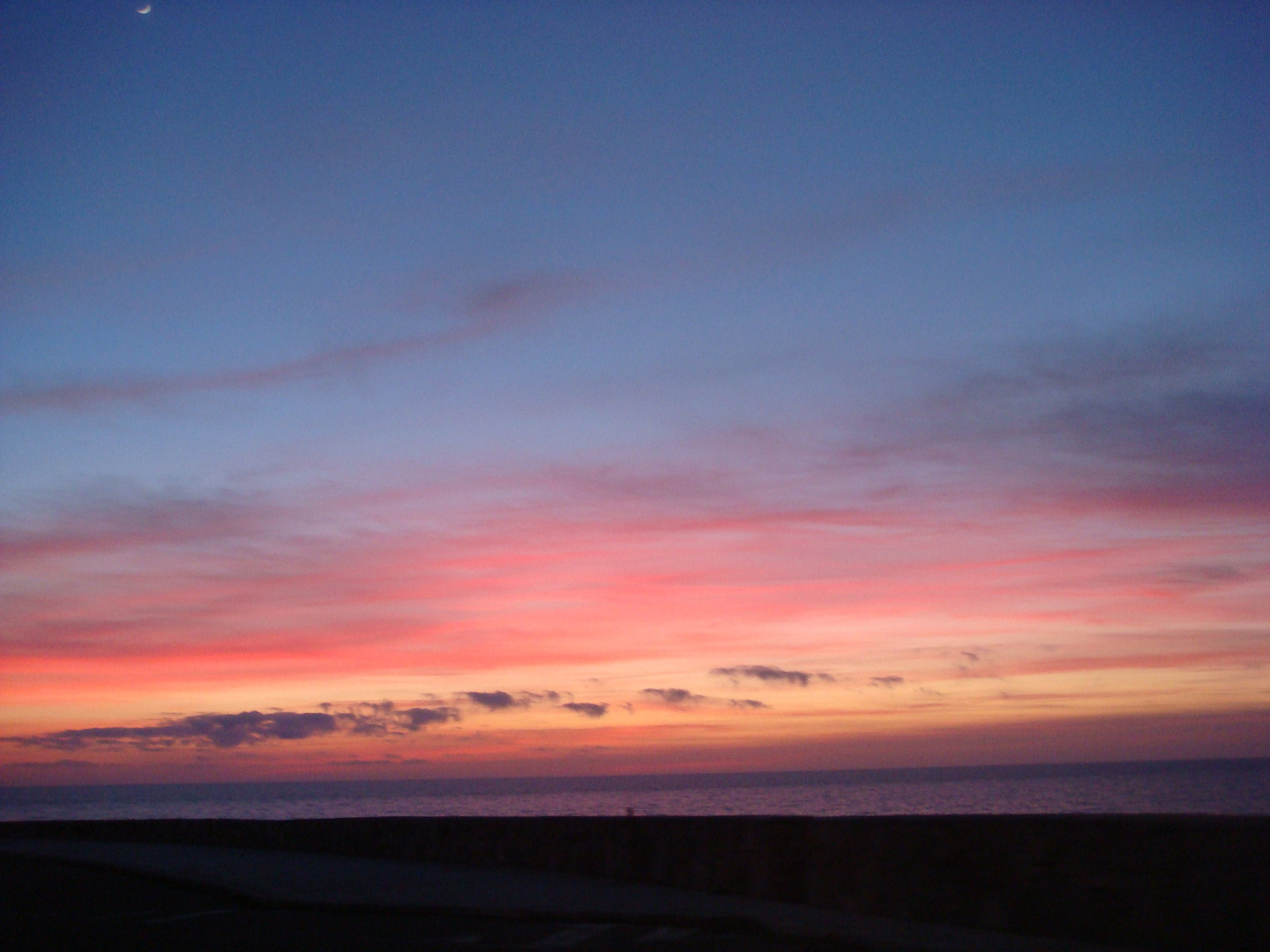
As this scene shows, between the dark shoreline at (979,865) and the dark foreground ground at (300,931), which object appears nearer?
the dark shoreline at (979,865)

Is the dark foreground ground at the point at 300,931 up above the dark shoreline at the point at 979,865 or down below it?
below

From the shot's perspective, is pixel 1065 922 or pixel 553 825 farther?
pixel 553 825

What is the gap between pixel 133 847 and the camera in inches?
1017

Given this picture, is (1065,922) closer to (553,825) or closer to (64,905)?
(553,825)

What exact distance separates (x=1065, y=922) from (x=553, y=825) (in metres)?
8.62

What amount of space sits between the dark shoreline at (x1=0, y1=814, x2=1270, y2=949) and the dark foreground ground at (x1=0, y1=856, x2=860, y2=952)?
1641 millimetres

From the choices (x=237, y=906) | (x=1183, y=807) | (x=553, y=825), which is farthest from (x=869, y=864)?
(x=1183, y=807)

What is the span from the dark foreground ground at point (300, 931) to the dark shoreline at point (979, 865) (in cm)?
164

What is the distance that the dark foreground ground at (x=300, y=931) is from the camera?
1020 cm

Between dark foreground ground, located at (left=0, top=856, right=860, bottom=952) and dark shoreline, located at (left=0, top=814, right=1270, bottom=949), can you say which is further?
dark foreground ground, located at (left=0, top=856, right=860, bottom=952)

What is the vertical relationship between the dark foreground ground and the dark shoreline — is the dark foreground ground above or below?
below

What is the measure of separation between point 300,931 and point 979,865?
7116 millimetres

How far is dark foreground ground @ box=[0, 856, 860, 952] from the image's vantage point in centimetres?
1020

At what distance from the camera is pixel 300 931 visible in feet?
38.4
